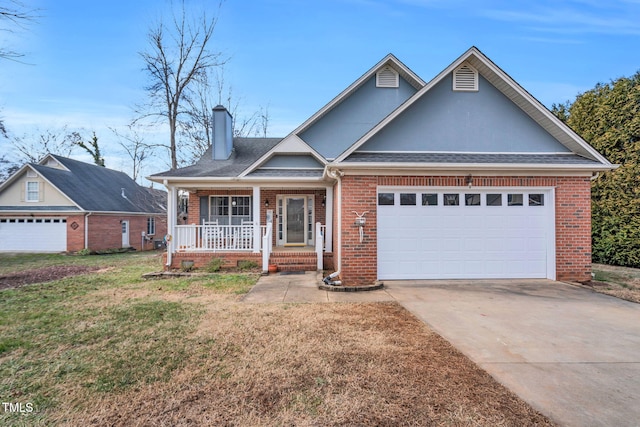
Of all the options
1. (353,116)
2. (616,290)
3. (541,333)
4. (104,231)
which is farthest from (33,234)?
(616,290)

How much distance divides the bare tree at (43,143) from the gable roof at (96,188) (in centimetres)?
1002

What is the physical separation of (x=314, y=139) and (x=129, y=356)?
959cm

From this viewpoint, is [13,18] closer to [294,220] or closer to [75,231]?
[294,220]

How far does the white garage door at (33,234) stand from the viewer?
61.9 feet

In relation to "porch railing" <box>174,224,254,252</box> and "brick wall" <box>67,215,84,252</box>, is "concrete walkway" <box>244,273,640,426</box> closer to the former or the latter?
"porch railing" <box>174,224,254,252</box>

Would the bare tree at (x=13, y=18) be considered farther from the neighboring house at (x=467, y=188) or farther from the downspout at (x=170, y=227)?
the neighboring house at (x=467, y=188)

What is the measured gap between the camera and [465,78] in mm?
8148

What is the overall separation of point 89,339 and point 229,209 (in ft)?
28.8

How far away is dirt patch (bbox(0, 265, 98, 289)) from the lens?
921cm

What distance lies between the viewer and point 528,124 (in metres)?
8.26

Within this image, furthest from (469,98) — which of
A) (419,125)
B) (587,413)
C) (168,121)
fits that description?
(168,121)

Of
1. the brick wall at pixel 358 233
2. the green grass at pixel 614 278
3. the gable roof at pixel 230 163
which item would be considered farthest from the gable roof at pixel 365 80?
the green grass at pixel 614 278

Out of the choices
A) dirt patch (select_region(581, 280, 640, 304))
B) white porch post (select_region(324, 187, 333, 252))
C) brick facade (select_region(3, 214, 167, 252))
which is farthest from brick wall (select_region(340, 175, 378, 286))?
brick facade (select_region(3, 214, 167, 252))

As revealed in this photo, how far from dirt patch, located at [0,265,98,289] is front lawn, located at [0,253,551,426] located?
4.32 meters
